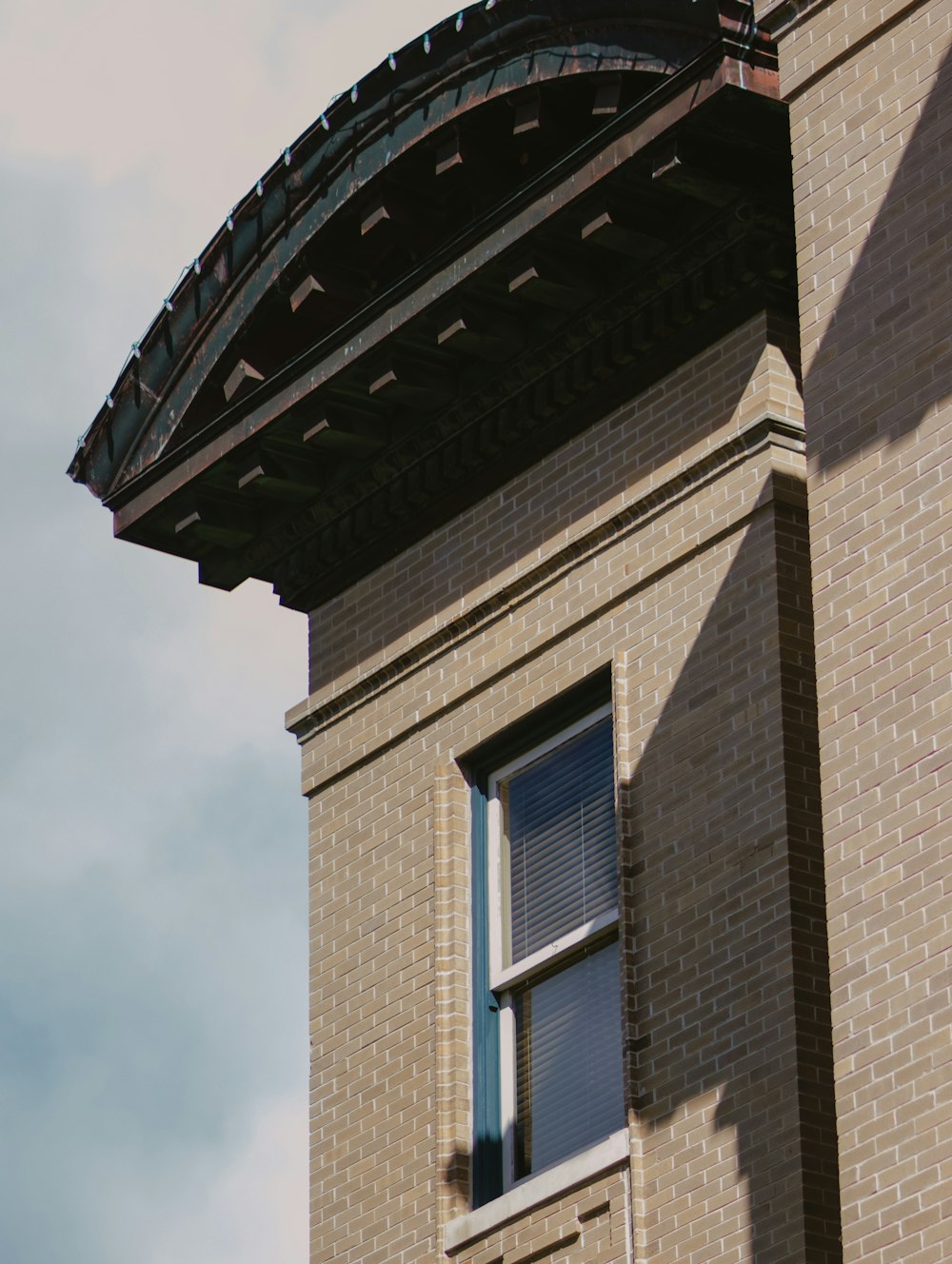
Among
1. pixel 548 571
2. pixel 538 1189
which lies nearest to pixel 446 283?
pixel 548 571

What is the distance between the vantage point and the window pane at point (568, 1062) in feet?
43.6

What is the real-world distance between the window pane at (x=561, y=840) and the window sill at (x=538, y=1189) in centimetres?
129

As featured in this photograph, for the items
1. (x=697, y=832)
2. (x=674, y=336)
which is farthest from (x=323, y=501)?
(x=697, y=832)

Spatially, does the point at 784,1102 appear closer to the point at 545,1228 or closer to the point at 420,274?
the point at 545,1228

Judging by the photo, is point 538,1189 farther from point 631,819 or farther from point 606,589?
point 606,589

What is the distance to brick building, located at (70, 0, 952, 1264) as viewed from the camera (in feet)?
37.3

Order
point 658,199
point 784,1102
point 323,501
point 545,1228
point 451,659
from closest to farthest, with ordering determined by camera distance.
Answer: point 784,1102 → point 545,1228 → point 658,199 → point 451,659 → point 323,501

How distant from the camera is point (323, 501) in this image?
53.4 ft

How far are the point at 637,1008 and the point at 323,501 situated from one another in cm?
447

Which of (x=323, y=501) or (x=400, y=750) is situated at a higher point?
(x=323, y=501)

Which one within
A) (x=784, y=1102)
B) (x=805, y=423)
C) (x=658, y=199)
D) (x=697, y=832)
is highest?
(x=658, y=199)

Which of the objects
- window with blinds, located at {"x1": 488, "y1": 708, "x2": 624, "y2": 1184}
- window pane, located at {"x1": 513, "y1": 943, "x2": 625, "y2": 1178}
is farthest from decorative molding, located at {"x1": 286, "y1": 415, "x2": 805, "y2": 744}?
window pane, located at {"x1": 513, "y1": 943, "x2": 625, "y2": 1178}

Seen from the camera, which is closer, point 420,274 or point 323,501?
point 420,274

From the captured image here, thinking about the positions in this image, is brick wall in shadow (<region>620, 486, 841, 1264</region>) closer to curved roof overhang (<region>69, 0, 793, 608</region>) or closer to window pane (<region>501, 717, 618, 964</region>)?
window pane (<region>501, 717, 618, 964</region>)
